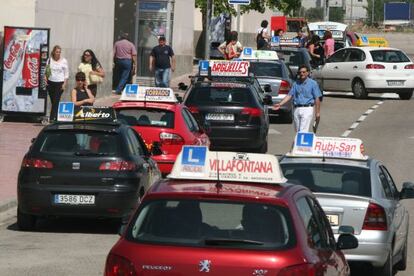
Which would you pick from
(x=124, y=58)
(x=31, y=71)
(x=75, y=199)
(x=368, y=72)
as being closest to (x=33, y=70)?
(x=31, y=71)

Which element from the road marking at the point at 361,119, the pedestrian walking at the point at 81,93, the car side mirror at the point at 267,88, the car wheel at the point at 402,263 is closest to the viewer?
the car wheel at the point at 402,263

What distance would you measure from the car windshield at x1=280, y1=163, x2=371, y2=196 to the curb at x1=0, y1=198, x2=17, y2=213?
518 cm

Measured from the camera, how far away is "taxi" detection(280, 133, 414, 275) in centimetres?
1133

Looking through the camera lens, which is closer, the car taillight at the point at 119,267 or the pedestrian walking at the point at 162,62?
the car taillight at the point at 119,267

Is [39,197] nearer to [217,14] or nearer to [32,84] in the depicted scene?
[32,84]

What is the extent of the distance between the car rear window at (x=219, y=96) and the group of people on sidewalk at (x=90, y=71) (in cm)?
200

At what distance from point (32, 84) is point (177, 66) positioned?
16705 millimetres

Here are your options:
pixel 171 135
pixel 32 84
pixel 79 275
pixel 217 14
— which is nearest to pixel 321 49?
pixel 217 14

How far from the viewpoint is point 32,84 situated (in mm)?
26234

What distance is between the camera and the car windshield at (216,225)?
7.73 m

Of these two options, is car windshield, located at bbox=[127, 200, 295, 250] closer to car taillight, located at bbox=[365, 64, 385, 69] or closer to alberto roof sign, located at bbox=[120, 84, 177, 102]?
alberto roof sign, located at bbox=[120, 84, 177, 102]

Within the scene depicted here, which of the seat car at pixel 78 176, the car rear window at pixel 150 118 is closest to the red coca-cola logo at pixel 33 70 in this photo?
the car rear window at pixel 150 118

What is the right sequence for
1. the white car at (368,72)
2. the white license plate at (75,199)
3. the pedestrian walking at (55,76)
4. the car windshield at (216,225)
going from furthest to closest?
1. the white car at (368,72)
2. the pedestrian walking at (55,76)
3. the white license plate at (75,199)
4. the car windshield at (216,225)

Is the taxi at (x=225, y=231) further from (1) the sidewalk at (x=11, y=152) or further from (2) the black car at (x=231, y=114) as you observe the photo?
(2) the black car at (x=231, y=114)
